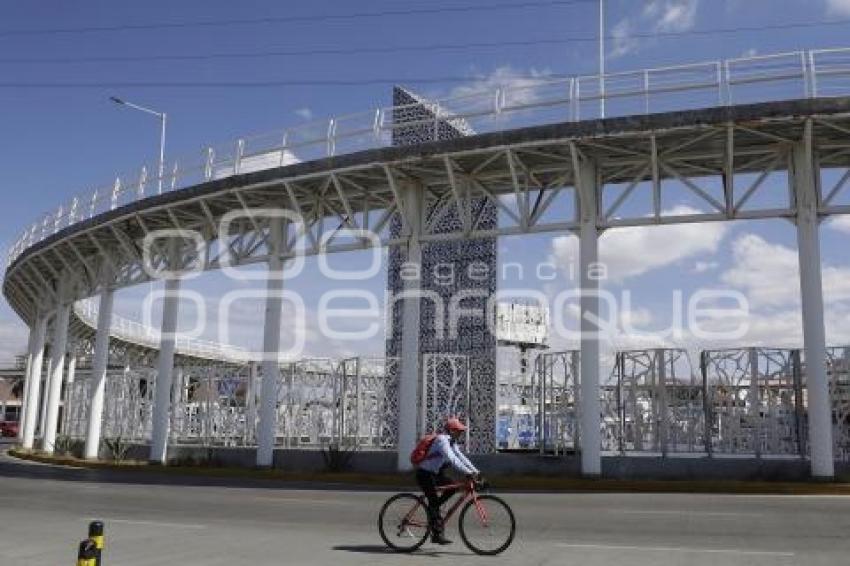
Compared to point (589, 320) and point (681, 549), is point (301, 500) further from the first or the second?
point (681, 549)

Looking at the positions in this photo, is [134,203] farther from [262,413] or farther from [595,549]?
[595,549]

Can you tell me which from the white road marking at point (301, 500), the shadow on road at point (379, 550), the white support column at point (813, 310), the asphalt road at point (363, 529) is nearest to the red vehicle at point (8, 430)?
the asphalt road at point (363, 529)

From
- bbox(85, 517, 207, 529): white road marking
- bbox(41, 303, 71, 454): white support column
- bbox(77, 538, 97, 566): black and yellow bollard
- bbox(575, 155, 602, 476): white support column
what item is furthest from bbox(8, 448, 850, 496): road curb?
bbox(77, 538, 97, 566): black and yellow bollard

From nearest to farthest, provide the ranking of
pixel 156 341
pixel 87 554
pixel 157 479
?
1. pixel 87 554
2. pixel 157 479
3. pixel 156 341

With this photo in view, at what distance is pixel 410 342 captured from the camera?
23.4 m

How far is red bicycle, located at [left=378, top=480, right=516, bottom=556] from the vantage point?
984 cm

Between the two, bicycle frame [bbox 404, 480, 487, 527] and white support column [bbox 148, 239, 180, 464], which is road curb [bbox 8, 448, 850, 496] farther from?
bicycle frame [bbox 404, 480, 487, 527]

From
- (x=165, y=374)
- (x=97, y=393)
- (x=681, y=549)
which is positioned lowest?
(x=681, y=549)

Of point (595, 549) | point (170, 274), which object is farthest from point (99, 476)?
point (595, 549)

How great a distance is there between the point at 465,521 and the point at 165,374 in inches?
813

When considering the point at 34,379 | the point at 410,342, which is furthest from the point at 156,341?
the point at 410,342

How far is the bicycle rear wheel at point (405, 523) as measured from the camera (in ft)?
33.4

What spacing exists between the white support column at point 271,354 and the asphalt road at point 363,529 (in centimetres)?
584

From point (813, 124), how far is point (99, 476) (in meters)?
22.5
